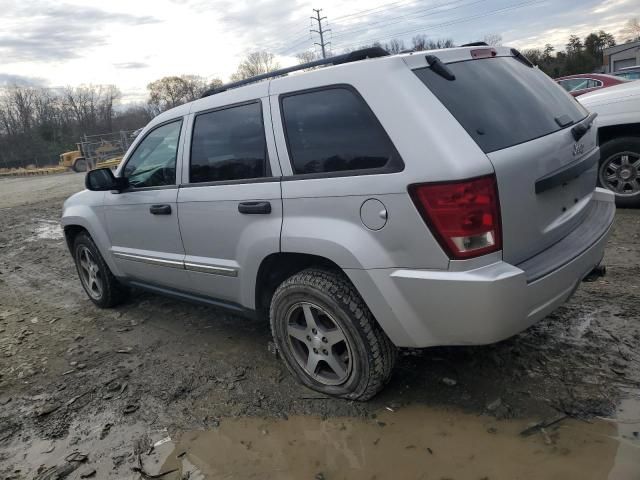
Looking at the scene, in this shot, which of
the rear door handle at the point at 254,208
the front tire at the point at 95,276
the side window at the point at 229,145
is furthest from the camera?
the front tire at the point at 95,276

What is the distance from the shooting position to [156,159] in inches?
158

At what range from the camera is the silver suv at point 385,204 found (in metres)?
2.34

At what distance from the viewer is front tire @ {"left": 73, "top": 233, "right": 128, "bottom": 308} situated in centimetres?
498

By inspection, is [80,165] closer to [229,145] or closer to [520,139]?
[229,145]

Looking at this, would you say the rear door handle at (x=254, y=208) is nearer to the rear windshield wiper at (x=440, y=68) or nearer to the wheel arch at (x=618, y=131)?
the rear windshield wiper at (x=440, y=68)

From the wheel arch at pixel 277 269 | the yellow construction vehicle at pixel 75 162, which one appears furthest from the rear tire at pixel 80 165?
the wheel arch at pixel 277 269

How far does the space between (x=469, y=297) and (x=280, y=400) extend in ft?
4.81

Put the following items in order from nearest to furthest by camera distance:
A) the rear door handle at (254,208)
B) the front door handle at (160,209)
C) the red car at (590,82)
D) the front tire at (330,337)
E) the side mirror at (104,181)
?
1. the front tire at (330,337)
2. the rear door handle at (254,208)
3. the front door handle at (160,209)
4. the side mirror at (104,181)
5. the red car at (590,82)

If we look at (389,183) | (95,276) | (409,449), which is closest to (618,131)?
(389,183)

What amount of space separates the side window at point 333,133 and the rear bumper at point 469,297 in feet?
1.95

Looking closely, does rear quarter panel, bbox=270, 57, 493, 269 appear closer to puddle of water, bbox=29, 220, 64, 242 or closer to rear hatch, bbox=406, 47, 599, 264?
rear hatch, bbox=406, 47, 599, 264

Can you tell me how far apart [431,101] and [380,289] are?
0.97 meters

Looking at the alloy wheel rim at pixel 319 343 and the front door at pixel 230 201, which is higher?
the front door at pixel 230 201

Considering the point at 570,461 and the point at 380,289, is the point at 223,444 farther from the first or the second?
the point at 570,461
